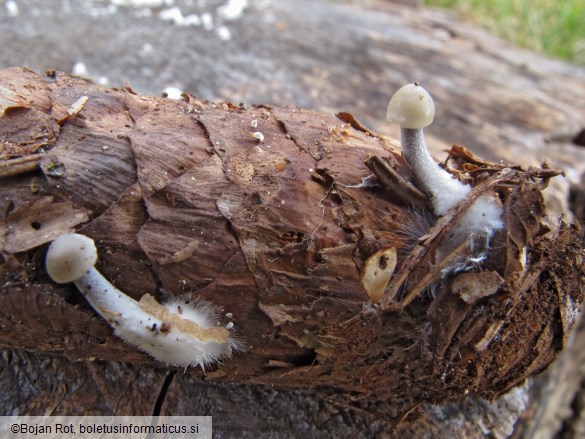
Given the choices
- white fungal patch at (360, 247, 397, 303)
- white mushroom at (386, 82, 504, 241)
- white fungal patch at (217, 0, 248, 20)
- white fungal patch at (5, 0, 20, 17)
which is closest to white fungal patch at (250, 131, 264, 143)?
white mushroom at (386, 82, 504, 241)

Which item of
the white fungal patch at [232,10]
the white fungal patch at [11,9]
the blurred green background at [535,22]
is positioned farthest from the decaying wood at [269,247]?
the blurred green background at [535,22]

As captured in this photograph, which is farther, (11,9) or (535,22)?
(535,22)

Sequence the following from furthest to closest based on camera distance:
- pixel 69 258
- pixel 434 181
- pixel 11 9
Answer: pixel 11 9
pixel 434 181
pixel 69 258

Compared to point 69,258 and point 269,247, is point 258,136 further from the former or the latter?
point 69,258

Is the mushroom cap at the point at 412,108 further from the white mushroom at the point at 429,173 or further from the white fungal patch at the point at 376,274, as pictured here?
the white fungal patch at the point at 376,274

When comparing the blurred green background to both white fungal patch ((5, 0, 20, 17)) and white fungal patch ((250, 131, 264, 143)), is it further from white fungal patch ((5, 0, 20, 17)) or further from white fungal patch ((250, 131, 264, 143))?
white fungal patch ((250, 131, 264, 143))

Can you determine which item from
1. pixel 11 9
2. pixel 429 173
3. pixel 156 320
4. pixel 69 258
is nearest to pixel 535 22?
pixel 429 173

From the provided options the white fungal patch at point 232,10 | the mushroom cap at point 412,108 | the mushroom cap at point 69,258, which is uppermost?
the mushroom cap at point 412,108

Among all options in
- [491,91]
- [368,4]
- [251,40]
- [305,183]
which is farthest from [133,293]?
[368,4]
